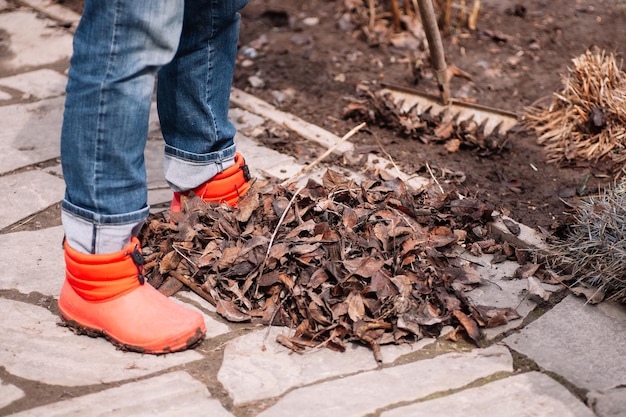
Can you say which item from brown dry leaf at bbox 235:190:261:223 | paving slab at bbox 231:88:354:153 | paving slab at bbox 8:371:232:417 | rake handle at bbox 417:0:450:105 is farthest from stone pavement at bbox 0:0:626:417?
rake handle at bbox 417:0:450:105

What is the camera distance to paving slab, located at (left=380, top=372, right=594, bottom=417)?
199 centimetres

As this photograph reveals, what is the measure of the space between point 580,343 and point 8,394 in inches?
63.4

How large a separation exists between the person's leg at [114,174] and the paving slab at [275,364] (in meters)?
0.15

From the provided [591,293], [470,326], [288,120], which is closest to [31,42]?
[288,120]

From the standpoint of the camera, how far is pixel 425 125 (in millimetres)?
3742

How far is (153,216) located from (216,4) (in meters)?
0.84

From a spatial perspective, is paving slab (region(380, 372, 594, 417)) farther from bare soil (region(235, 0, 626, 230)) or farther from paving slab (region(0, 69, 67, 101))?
paving slab (region(0, 69, 67, 101))

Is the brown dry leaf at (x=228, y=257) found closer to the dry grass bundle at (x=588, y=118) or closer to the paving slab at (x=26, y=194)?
the paving slab at (x=26, y=194)

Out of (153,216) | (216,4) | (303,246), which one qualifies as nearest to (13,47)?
(153,216)

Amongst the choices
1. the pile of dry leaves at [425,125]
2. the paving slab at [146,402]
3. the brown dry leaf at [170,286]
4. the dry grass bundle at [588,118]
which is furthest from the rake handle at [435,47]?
the paving slab at [146,402]

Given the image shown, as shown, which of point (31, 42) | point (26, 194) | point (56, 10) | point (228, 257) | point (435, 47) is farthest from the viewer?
point (56, 10)

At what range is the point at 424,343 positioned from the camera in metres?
2.29

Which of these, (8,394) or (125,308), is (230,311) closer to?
(125,308)

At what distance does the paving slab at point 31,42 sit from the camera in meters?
4.46
